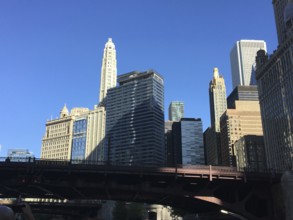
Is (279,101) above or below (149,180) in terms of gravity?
above

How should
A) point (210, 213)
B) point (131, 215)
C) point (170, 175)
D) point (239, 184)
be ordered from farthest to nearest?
point (131, 215) → point (210, 213) → point (239, 184) → point (170, 175)

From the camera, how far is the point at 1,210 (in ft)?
20.7

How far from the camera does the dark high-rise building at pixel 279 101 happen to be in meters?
153

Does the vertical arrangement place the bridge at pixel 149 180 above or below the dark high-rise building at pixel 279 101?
below

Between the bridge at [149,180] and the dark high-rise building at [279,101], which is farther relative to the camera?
the dark high-rise building at [279,101]

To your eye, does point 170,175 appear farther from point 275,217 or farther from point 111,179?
point 275,217

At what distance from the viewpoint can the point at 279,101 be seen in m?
164

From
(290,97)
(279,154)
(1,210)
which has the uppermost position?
(290,97)

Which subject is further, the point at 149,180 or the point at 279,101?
the point at 279,101

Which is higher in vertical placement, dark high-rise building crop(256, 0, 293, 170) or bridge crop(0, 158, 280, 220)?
dark high-rise building crop(256, 0, 293, 170)

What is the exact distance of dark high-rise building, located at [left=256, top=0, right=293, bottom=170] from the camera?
6038 inches

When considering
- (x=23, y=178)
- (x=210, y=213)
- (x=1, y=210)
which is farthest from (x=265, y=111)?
(x=1, y=210)

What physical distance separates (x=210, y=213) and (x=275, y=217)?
25650 mm

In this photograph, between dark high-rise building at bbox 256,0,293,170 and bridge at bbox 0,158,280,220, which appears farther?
dark high-rise building at bbox 256,0,293,170
